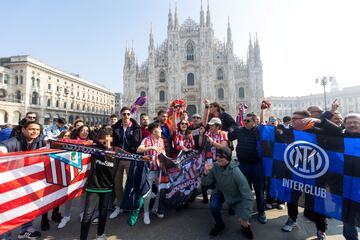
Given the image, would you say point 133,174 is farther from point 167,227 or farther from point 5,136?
point 5,136

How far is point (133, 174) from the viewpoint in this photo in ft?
12.2

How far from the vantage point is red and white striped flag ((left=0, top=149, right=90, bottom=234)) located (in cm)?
248

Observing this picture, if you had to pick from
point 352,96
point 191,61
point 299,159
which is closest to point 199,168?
point 299,159

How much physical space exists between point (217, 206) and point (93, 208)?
6.11 feet

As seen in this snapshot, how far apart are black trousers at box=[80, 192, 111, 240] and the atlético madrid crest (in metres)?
0.39

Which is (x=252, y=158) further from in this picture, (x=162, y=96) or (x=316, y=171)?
(x=162, y=96)

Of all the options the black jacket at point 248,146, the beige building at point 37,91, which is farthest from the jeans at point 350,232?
the beige building at point 37,91

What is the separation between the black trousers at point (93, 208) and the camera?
116 inches

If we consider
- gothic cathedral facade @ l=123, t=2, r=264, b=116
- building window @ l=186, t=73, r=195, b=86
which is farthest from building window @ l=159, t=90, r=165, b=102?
building window @ l=186, t=73, r=195, b=86

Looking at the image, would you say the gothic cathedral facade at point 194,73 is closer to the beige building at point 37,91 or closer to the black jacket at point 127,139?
the beige building at point 37,91

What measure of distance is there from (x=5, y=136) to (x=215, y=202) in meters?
5.66

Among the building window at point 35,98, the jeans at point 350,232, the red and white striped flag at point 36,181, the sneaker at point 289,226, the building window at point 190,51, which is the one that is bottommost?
the sneaker at point 289,226

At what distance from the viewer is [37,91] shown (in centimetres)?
3784

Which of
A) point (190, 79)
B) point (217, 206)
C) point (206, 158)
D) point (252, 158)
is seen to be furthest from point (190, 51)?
point (217, 206)
